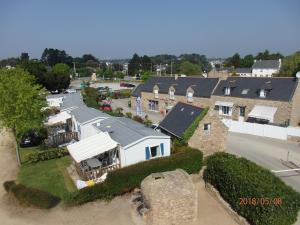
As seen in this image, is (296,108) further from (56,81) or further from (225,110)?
(56,81)

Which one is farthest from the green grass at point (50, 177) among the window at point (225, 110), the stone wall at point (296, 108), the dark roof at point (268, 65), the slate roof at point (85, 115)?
the dark roof at point (268, 65)

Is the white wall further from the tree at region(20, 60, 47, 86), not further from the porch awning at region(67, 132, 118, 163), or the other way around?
the tree at region(20, 60, 47, 86)

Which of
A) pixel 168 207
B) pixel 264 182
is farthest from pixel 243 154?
pixel 168 207

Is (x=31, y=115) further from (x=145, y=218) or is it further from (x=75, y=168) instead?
(x=145, y=218)

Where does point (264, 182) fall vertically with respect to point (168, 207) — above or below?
above

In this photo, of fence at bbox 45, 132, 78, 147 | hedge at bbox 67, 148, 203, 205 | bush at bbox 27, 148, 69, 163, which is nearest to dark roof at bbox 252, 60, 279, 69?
fence at bbox 45, 132, 78, 147
